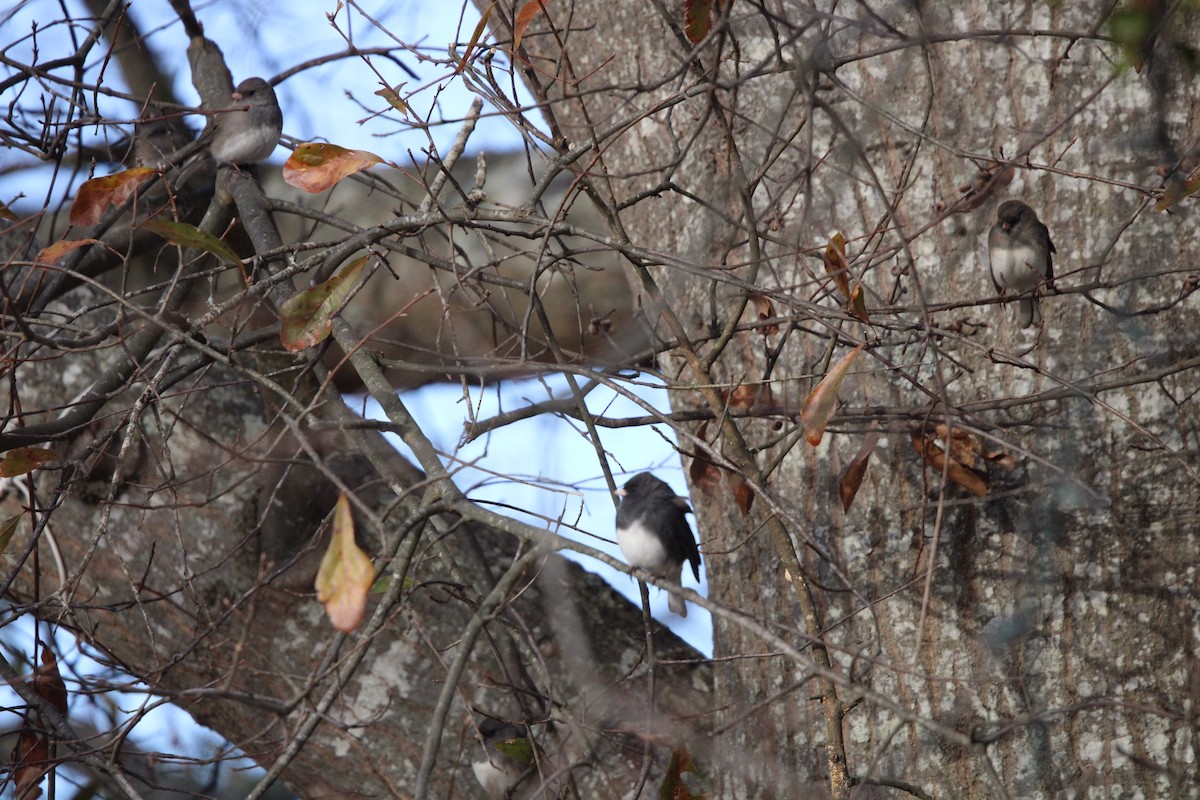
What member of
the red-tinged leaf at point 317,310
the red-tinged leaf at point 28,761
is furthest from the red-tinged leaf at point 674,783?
the red-tinged leaf at point 28,761

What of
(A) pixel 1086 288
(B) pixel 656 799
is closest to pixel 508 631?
(B) pixel 656 799

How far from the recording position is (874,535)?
7.80 feet

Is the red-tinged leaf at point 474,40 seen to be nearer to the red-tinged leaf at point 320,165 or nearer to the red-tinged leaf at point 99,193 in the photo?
the red-tinged leaf at point 320,165

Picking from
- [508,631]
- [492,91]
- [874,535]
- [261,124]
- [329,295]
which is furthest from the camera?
[261,124]

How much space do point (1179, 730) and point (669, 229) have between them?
5.40 feet

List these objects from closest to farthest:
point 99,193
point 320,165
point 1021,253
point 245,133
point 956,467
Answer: point 320,165 → point 99,193 → point 956,467 → point 1021,253 → point 245,133

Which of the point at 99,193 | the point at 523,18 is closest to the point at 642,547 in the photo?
A: the point at 523,18

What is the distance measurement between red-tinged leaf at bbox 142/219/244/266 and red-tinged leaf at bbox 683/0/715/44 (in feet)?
2.96

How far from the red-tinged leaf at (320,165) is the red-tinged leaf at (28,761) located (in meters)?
1.14

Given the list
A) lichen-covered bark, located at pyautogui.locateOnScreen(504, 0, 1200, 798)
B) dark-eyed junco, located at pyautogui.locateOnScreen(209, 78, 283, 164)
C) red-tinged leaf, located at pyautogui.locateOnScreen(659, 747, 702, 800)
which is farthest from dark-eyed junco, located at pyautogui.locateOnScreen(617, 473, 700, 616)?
dark-eyed junco, located at pyautogui.locateOnScreen(209, 78, 283, 164)

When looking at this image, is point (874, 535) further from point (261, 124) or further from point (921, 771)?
point (261, 124)

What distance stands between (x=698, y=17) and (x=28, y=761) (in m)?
1.92

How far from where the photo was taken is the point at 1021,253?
2.28 meters

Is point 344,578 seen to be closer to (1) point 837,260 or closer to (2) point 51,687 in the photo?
(1) point 837,260
